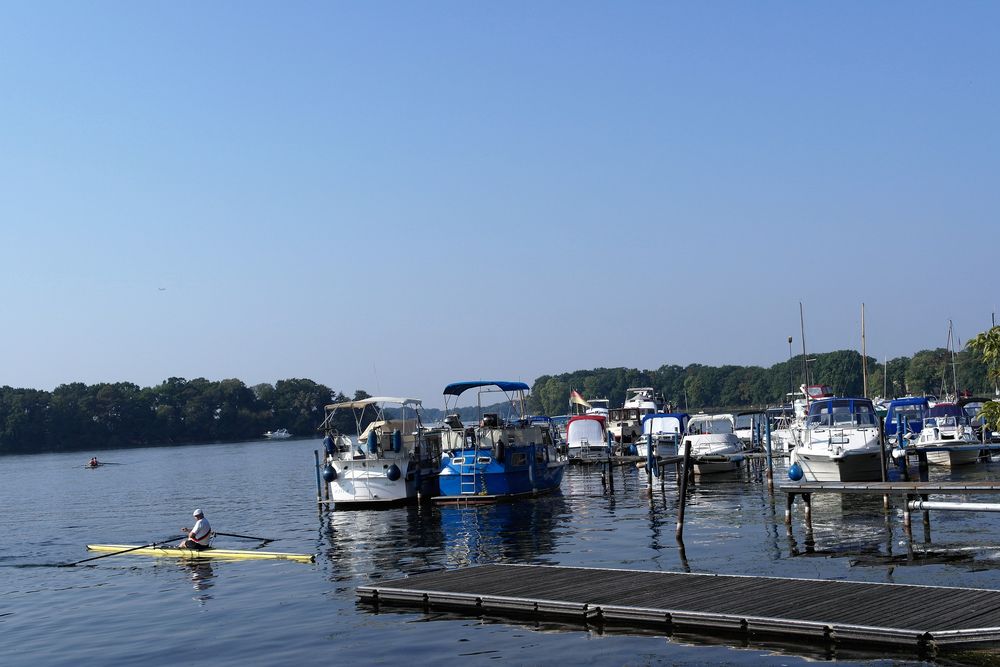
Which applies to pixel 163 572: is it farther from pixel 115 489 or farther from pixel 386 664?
pixel 115 489

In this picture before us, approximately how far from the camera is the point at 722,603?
19.9m

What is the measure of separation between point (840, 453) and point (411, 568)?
73.0 feet

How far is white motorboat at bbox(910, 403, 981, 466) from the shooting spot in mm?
57469

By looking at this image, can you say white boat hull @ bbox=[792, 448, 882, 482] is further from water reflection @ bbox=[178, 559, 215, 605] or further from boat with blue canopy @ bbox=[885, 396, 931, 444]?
water reflection @ bbox=[178, 559, 215, 605]

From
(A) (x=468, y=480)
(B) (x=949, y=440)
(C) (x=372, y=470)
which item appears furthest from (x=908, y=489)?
(B) (x=949, y=440)

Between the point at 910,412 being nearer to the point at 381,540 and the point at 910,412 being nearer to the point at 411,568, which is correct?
the point at 381,540

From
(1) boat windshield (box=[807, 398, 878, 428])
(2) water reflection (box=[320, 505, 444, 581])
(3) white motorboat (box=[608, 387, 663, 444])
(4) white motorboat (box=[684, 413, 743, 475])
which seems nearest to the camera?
(2) water reflection (box=[320, 505, 444, 581])

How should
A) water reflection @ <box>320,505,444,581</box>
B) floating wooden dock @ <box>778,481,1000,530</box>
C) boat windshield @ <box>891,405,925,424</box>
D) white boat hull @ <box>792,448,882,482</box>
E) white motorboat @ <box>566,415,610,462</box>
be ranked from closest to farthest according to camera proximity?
floating wooden dock @ <box>778,481,1000,530</box> < water reflection @ <box>320,505,444,581</box> < white boat hull @ <box>792,448,882,482</box> < boat windshield @ <box>891,405,925,424</box> < white motorboat @ <box>566,415,610,462</box>

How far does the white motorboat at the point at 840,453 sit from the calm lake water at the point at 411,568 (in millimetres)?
2068

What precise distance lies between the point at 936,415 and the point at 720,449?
17450 mm

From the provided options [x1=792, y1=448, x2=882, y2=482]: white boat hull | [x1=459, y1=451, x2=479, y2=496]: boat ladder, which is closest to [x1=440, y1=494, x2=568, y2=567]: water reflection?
[x1=459, y1=451, x2=479, y2=496]: boat ladder

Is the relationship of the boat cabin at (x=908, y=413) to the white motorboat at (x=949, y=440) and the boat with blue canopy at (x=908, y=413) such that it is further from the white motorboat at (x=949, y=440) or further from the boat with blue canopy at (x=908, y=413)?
the white motorboat at (x=949, y=440)

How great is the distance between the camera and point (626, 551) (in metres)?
31.0

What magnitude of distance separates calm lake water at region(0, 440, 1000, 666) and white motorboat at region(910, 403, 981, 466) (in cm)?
286
